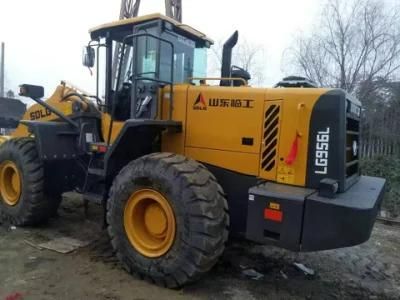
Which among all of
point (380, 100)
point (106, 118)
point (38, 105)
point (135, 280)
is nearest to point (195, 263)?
point (135, 280)

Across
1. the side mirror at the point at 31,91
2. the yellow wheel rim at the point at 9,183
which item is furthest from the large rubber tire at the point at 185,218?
the yellow wheel rim at the point at 9,183

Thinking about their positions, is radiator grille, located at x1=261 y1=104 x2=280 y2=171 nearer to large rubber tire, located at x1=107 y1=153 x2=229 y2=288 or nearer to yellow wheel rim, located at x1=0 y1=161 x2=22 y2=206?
large rubber tire, located at x1=107 y1=153 x2=229 y2=288

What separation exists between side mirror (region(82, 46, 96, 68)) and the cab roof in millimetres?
266

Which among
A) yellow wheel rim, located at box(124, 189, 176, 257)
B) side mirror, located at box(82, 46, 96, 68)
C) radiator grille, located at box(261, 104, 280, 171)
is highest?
side mirror, located at box(82, 46, 96, 68)

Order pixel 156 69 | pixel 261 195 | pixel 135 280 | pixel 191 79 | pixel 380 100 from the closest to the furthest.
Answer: pixel 261 195 < pixel 135 280 < pixel 156 69 < pixel 191 79 < pixel 380 100

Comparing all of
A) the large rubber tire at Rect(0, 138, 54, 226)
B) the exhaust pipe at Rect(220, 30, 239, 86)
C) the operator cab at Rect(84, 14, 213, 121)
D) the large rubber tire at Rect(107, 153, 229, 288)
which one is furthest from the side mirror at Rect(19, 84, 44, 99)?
the exhaust pipe at Rect(220, 30, 239, 86)

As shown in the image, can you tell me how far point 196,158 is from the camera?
15.9 feet

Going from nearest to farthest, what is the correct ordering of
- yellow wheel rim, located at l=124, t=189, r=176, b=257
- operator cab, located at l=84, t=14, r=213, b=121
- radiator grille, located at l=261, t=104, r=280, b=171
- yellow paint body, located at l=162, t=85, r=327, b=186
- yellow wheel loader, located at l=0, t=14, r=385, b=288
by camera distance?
1. yellow wheel loader, located at l=0, t=14, r=385, b=288
2. yellow paint body, located at l=162, t=85, r=327, b=186
3. radiator grille, located at l=261, t=104, r=280, b=171
4. yellow wheel rim, located at l=124, t=189, r=176, b=257
5. operator cab, located at l=84, t=14, r=213, b=121

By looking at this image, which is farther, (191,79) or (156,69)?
(191,79)

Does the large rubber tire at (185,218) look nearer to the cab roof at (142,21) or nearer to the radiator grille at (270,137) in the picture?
the radiator grille at (270,137)

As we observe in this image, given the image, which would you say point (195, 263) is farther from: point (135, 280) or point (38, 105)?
point (38, 105)

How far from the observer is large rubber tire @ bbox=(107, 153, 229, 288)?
398cm

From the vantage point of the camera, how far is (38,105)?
686 centimetres

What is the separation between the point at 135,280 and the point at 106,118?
2431 millimetres
